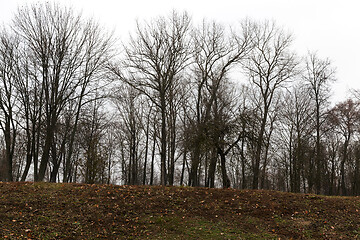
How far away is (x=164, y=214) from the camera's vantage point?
1030 centimetres

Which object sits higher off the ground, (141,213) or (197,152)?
(197,152)

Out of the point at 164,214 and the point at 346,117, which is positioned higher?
the point at 346,117

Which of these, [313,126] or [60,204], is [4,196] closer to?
[60,204]

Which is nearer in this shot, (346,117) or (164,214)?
(164,214)

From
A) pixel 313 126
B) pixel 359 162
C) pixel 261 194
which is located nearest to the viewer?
pixel 261 194

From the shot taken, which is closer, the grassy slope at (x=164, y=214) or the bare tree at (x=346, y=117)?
the grassy slope at (x=164, y=214)

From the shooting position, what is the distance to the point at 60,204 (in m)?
10.1

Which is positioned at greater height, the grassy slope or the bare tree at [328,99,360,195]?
the bare tree at [328,99,360,195]

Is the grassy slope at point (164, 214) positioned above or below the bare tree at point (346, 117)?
below

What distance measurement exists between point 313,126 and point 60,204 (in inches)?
938

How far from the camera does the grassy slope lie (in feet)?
28.6

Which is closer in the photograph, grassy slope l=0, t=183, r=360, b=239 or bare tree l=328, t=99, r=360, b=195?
grassy slope l=0, t=183, r=360, b=239

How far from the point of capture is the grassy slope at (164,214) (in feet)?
28.6

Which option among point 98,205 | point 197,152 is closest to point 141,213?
point 98,205
